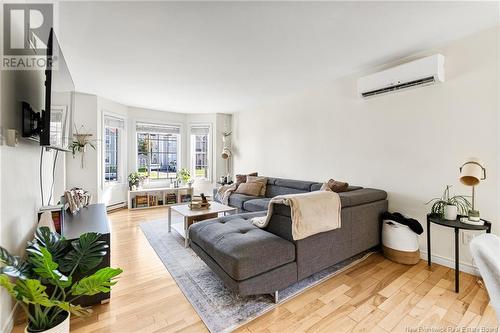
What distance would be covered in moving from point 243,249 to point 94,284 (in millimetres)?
940

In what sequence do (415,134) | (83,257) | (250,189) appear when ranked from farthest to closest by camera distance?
(250,189)
(415,134)
(83,257)

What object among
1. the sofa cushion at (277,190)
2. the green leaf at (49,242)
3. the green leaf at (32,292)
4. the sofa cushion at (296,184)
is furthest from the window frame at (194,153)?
the green leaf at (32,292)

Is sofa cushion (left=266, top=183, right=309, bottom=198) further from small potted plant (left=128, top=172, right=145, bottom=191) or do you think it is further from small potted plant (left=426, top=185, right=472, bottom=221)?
small potted plant (left=128, top=172, right=145, bottom=191)

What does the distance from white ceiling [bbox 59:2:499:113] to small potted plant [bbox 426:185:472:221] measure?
1637 millimetres

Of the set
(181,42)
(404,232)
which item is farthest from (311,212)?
(181,42)

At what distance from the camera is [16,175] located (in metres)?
1.55

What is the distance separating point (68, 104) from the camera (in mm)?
2221

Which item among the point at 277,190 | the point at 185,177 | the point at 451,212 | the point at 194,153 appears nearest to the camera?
the point at 451,212

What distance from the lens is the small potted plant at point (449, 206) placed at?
7.03ft

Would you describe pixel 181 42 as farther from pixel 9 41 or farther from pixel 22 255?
pixel 22 255

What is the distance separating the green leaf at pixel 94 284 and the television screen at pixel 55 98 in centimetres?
99

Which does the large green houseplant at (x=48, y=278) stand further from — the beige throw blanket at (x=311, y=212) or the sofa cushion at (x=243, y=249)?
the beige throw blanket at (x=311, y=212)

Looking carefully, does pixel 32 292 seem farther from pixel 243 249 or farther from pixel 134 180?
pixel 134 180

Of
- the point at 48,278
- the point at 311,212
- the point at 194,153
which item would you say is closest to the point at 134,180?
the point at 194,153
